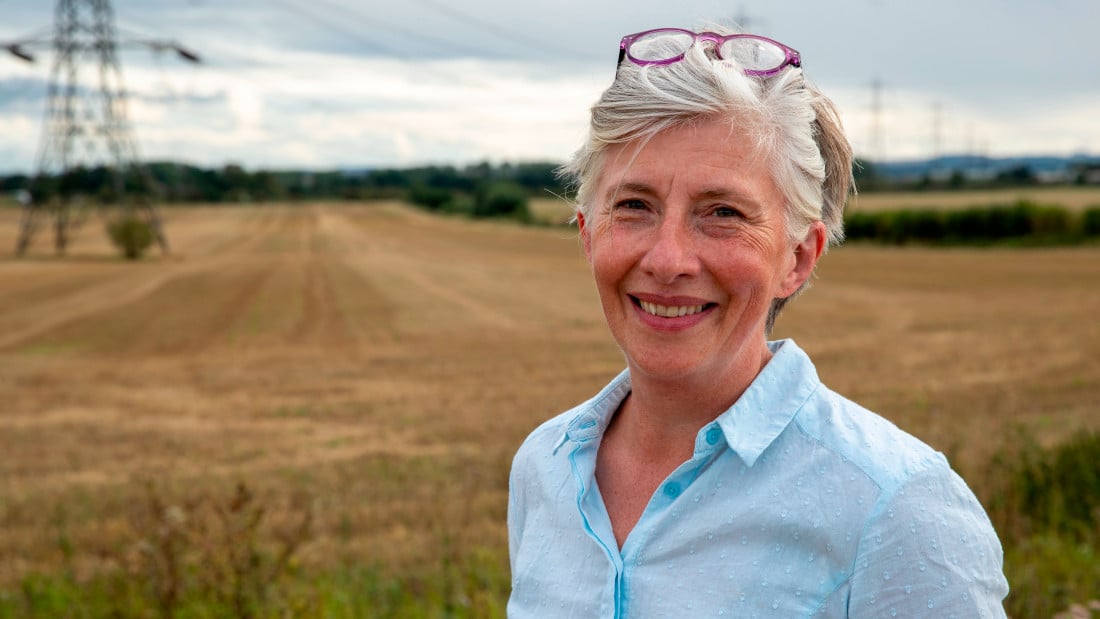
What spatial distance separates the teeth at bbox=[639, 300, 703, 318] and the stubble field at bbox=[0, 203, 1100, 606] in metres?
1.26

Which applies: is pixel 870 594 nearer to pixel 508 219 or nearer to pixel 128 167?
pixel 128 167

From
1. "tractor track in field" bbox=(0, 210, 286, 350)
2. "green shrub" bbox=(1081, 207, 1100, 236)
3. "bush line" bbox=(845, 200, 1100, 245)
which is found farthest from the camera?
"bush line" bbox=(845, 200, 1100, 245)

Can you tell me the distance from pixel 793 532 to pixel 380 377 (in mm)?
15998

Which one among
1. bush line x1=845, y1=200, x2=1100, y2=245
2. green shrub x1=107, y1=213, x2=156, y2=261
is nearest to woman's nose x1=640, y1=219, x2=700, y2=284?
bush line x1=845, y1=200, x2=1100, y2=245

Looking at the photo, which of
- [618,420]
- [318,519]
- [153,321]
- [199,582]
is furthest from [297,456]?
[153,321]

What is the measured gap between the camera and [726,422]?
5.38 ft

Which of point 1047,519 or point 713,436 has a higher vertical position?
point 713,436

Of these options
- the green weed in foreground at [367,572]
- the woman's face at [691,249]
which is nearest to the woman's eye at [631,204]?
the woman's face at [691,249]

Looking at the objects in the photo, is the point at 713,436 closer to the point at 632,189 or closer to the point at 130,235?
the point at 632,189

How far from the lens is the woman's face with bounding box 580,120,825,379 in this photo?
1680mm

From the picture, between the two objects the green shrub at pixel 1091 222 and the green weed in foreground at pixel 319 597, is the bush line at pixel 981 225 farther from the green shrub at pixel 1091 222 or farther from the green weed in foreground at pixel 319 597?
the green weed in foreground at pixel 319 597

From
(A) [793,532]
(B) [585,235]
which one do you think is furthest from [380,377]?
(A) [793,532]

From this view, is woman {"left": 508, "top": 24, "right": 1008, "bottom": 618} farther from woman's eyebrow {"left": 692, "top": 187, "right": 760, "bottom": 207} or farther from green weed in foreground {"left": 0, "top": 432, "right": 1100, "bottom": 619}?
green weed in foreground {"left": 0, "top": 432, "right": 1100, "bottom": 619}

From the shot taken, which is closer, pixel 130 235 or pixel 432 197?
pixel 130 235
